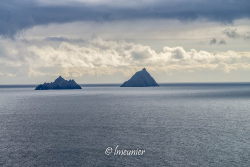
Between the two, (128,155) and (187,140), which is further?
(187,140)

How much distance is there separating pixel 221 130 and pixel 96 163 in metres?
55.5

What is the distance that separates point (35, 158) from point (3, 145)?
17.9 m

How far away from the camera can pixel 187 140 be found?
91.9 meters

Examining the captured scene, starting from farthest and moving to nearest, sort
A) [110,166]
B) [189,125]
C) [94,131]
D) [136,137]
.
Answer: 1. [189,125]
2. [94,131]
3. [136,137]
4. [110,166]

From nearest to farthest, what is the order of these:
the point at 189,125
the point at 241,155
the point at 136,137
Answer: the point at 241,155 < the point at 136,137 < the point at 189,125

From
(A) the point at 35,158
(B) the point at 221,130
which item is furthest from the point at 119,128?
(A) the point at 35,158

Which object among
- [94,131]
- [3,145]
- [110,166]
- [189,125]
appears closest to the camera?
[110,166]

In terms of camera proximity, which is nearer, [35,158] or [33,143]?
[35,158]

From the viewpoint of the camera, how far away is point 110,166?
2685 inches

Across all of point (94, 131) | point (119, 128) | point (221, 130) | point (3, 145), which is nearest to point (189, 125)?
point (221, 130)

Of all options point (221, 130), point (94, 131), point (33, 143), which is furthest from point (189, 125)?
point (33, 143)

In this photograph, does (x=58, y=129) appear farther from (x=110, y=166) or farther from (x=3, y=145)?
(x=110, y=166)

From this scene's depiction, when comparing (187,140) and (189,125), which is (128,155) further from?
(189,125)

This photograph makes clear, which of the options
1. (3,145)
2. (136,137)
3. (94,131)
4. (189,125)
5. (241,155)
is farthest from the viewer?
(189,125)
